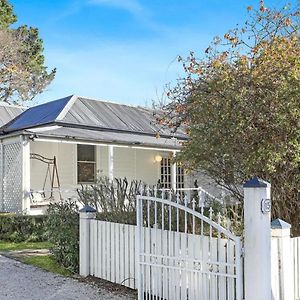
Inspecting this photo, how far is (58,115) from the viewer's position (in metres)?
17.2

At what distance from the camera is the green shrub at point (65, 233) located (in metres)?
8.11

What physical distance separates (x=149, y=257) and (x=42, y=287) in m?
2.13

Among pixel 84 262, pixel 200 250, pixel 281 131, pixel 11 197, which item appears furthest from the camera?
pixel 11 197

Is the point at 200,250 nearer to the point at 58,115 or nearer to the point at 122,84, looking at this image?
the point at 58,115

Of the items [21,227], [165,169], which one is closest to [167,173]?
[165,169]

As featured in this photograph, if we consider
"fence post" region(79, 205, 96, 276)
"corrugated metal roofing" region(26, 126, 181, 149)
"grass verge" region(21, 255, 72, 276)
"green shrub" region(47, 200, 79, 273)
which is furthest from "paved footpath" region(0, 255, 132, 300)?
"corrugated metal roofing" region(26, 126, 181, 149)

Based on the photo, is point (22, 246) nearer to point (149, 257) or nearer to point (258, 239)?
point (149, 257)

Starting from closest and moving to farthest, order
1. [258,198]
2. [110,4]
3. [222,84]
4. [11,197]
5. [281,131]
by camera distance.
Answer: [258,198], [281,131], [222,84], [11,197], [110,4]

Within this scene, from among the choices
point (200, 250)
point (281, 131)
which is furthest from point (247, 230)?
point (281, 131)

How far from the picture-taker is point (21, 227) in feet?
40.4

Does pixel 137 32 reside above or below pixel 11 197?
above

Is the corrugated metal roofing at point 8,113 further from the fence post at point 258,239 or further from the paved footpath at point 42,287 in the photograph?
the fence post at point 258,239

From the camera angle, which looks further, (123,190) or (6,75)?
(6,75)

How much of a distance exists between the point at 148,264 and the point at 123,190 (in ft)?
6.47
